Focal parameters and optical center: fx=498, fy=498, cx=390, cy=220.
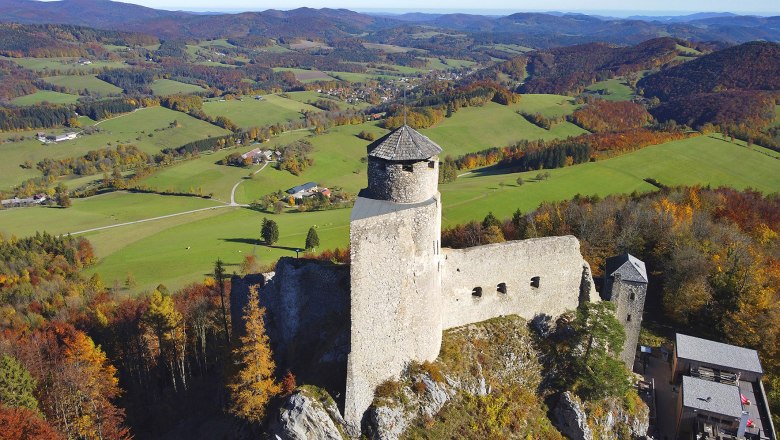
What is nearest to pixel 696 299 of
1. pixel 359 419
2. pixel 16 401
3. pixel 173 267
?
pixel 359 419

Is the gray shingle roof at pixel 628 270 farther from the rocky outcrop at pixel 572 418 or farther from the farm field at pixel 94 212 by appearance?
the farm field at pixel 94 212

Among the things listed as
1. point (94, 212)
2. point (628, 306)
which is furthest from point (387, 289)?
point (94, 212)

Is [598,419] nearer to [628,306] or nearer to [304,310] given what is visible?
[628,306]

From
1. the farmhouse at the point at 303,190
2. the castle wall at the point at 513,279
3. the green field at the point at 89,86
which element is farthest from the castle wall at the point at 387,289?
the green field at the point at 89,86

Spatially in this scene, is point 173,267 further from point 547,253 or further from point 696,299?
point 696,299

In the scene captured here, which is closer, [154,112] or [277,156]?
[277,156]
